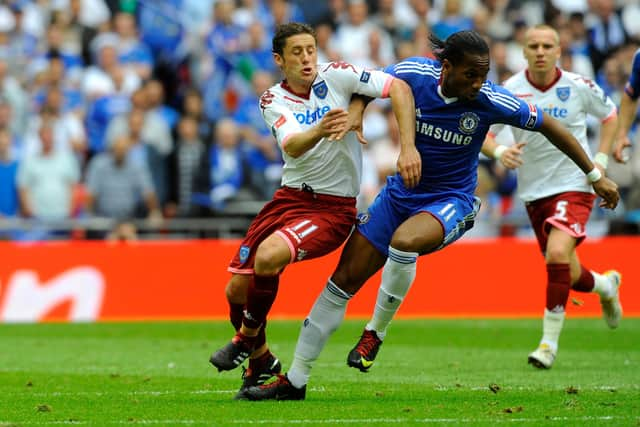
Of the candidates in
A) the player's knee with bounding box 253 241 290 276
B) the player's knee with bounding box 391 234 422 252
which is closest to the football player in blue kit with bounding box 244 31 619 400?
the player's knee with bounding box 391 234 422 252

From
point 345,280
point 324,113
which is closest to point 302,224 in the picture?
point 345,280

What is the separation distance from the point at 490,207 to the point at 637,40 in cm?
434

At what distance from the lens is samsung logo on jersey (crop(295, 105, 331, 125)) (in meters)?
8.73

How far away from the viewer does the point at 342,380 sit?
997 cm

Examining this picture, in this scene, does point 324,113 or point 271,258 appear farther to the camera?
point 324,113

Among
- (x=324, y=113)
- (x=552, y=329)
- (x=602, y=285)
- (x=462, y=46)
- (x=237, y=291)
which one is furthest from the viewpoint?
(x=602, y=285)

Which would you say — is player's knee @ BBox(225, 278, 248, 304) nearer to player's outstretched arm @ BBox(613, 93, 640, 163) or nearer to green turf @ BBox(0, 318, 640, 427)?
green turf @ BBox(0, 318, 640, 427)

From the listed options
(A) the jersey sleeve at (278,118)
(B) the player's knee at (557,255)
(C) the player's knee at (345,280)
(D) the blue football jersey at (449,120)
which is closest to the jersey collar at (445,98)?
(D) the blue football jersey at (449,120)

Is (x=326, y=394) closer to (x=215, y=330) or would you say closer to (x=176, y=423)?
(x=176, y=423)

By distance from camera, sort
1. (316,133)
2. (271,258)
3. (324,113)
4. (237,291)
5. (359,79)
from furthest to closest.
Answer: (237,291)
(324,113)
(359,79)
(271,258)
(316,133)

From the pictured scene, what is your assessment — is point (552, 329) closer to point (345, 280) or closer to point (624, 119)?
point (624, 119)

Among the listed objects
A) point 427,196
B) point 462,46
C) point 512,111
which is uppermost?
point 462,46

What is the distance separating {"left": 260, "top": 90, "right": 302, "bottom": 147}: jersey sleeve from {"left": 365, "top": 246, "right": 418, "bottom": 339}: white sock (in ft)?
3.43

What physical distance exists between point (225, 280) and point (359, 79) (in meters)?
8.96
